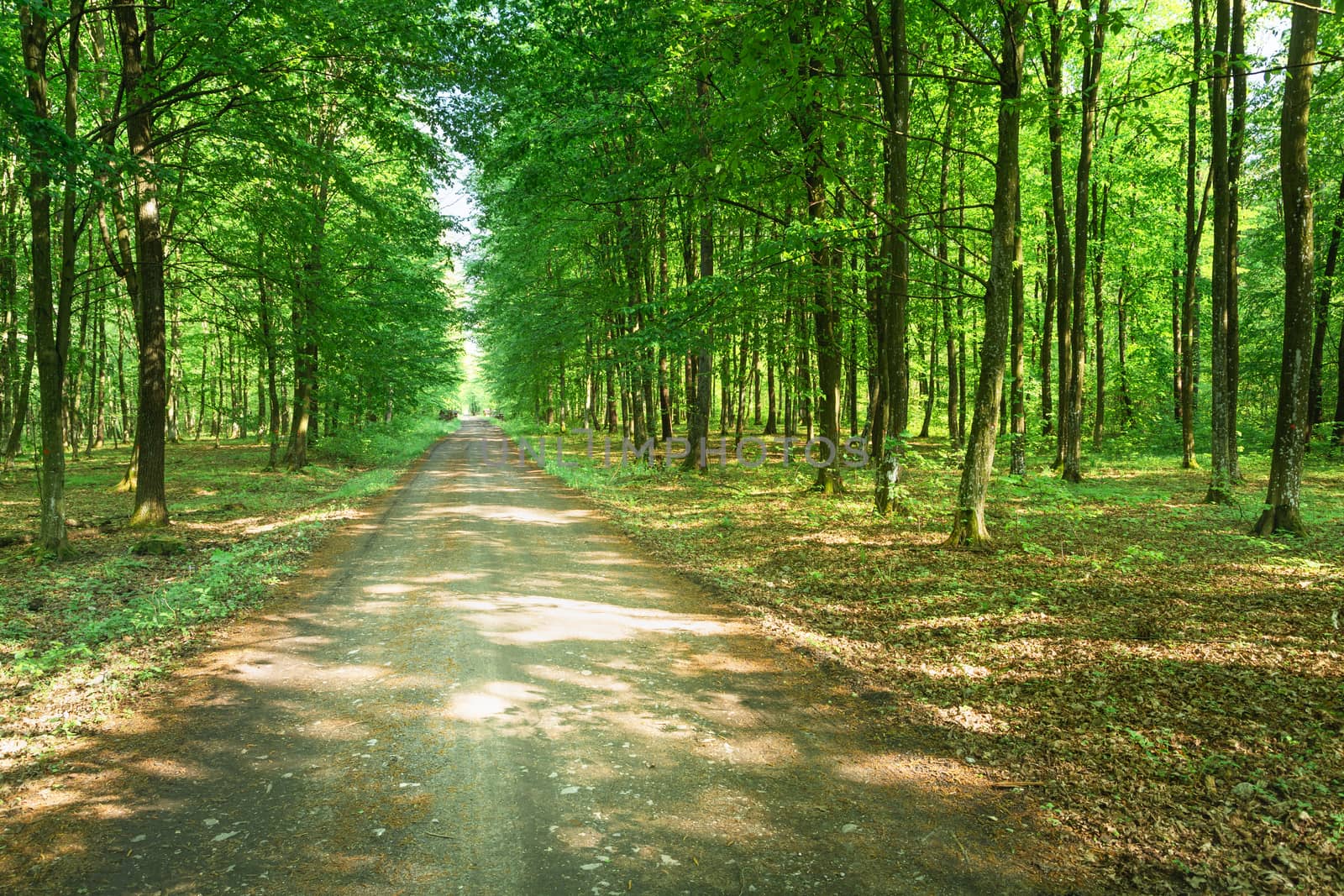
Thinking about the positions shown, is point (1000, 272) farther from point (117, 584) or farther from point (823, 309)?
point (117, 584)

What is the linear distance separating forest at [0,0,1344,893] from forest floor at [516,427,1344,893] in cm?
4

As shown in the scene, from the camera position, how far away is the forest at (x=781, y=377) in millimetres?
4277

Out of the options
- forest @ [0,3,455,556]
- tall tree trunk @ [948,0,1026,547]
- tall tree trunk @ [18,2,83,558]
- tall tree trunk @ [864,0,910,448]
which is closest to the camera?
tall tree trunk @ [948,0,1026,547]

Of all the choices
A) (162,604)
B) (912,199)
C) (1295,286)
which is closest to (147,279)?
(162,604)

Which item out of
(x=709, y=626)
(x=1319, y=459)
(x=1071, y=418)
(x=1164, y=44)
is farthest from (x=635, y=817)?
(x=1319, y=459)

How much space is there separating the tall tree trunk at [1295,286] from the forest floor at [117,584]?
12789 mm

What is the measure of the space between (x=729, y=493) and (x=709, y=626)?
8389 mm

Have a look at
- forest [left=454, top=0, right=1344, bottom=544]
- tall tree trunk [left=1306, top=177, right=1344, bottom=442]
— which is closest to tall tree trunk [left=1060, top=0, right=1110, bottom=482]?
forest [left=454, top=0, right=1344, bottom=544]

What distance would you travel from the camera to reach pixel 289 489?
16.9 meters

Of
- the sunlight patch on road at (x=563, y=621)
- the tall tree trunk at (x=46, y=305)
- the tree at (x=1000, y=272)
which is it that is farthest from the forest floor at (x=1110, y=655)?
the tall tree trunk at (x=46, y=305)

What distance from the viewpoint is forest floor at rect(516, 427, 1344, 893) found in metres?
3.38

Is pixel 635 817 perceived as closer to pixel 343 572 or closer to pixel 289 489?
pixel 343 572

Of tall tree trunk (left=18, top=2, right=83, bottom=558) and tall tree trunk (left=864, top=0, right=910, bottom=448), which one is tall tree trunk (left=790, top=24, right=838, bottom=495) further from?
tall tree trunk (left=18, top=2, right=83, bottom=558)

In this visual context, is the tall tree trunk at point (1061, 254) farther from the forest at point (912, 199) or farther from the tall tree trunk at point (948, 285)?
the tall tree trunk at point (948, 285)
